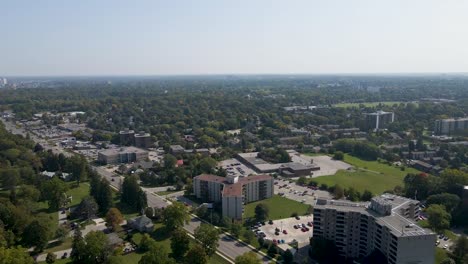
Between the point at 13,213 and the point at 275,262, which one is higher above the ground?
the point at 13,213

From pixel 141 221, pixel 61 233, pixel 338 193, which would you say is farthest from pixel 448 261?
pixel 61 233

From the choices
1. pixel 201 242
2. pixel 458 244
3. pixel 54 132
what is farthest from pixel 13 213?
pixel 54 132

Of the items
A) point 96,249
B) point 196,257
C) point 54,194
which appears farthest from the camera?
point 54,194

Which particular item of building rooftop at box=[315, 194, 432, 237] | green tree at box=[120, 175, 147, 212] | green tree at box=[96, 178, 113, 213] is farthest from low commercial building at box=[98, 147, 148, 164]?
building rooftop at box=[315, 194, 432, 237]

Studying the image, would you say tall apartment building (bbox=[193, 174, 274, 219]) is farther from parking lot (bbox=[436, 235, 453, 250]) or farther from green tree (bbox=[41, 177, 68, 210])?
parking lot (bbox=[436, 235, 453, 250])

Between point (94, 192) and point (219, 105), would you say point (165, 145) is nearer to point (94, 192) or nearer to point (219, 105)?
point (94, 192)

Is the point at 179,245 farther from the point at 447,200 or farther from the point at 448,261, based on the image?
the point at 447,200

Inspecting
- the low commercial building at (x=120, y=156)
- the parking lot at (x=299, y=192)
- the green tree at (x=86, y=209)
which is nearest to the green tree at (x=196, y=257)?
the green tree at (x=86, y=209)
